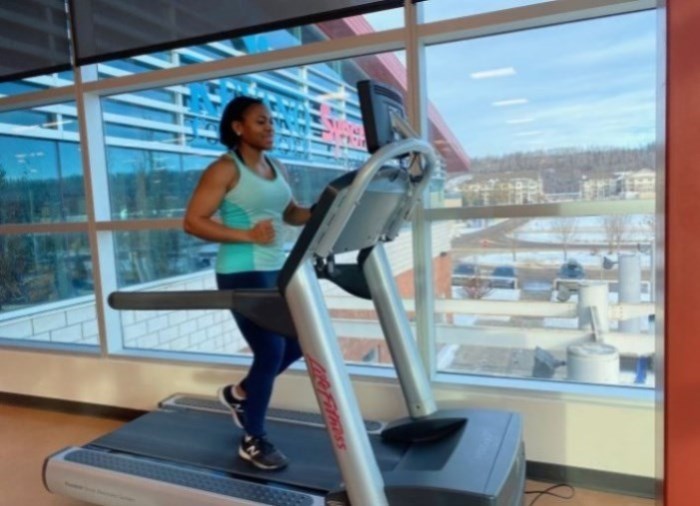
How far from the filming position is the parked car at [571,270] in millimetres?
2438

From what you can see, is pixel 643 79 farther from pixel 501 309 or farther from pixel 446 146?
pixel 501 309

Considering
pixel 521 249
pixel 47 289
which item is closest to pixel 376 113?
pixel 521 249

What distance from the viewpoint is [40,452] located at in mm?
2842

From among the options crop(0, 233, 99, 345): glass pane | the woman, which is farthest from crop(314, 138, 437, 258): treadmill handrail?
crop(0, 233, 99, 345): glass pane

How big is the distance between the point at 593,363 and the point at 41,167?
141 inches

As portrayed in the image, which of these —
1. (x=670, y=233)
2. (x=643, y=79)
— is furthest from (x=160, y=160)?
(x=670, y=233)

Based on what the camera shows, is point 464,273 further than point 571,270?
Yes

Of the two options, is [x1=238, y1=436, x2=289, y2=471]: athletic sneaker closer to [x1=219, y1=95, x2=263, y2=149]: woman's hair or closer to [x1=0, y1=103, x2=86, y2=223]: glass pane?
[x1=219, y1=95, x2=263, y2=149]: woman's hair

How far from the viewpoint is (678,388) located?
1146mm

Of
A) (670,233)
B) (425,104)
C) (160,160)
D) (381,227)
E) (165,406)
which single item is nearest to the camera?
(670,233)

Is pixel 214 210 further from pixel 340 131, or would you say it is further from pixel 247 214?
pixel 340 131

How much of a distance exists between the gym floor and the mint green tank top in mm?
1287

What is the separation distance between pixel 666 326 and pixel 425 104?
163 centimetres

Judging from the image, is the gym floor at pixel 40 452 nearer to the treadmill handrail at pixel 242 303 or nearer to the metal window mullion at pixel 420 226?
the metal window mullion at pixel 420 226
